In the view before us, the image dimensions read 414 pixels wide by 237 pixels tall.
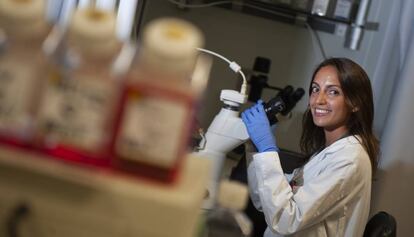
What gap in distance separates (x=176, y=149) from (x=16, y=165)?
0.18 metres

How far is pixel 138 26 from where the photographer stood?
6.69 ft

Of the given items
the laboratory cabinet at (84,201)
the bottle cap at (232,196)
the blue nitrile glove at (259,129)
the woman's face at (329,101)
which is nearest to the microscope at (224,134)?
the blue nitrile glove at (259,129)

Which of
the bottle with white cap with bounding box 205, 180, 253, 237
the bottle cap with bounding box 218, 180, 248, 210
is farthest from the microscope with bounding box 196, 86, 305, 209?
the bottle cap with bounding box 218, 180, 248, 210

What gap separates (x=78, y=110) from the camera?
21.5 inches

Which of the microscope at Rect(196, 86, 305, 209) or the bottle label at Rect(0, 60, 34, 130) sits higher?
the bottle label at Rect(0, 60, 34, 130)

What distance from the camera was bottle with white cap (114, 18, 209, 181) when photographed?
Answer: 529 millimetres

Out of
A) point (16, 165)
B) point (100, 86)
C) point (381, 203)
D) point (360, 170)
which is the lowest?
point (381, 203)

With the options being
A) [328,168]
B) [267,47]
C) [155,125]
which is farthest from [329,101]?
[155,125]

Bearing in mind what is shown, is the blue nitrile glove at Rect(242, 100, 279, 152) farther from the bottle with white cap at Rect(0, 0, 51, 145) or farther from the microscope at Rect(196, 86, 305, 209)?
the bottle with white cap at Rect(0, 0, 51, 145)

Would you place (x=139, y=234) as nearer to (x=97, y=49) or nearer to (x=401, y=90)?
→ (x=97, y=49)

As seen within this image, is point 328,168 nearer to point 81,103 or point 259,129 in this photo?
point 259,129

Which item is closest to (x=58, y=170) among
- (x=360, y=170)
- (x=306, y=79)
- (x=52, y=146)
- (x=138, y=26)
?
(x=52, y=146)

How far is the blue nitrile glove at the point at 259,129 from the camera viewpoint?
5.58 ft

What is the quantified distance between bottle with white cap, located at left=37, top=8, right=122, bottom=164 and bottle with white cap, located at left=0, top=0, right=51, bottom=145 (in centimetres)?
2
